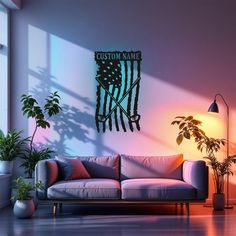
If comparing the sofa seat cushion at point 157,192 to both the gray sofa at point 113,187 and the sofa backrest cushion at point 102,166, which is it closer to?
the gray sofa at point 113,187

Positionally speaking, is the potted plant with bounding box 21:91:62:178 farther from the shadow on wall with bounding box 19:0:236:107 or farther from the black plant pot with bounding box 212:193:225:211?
the black plant pot with bounding box 212:193:225:211

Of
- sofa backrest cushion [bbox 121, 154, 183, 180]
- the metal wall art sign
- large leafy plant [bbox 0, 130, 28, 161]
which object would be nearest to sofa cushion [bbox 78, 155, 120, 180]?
sofa backrest cushion [bbox 121, 154, 183, 180]

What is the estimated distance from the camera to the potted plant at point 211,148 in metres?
5.55

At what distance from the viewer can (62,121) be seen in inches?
238

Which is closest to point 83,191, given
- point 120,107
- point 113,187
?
point 113,187

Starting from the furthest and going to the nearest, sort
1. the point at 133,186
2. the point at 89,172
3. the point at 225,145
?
the point at 225,145 < the point at 89,172 < the point at 133,186

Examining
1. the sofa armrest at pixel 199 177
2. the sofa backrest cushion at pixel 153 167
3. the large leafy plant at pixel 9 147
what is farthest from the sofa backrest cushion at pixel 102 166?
the sofa armrest at pixel 199 177

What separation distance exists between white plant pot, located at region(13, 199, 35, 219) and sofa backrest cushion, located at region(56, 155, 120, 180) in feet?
3.55

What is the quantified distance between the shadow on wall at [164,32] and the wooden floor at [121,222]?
196 centimetres

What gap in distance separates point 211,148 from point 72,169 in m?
1.99

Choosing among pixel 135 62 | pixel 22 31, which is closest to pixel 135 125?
pixel 135 62

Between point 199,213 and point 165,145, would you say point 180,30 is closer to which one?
point 165,145

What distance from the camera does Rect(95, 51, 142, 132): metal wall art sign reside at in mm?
6039

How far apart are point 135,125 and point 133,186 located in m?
1.30
